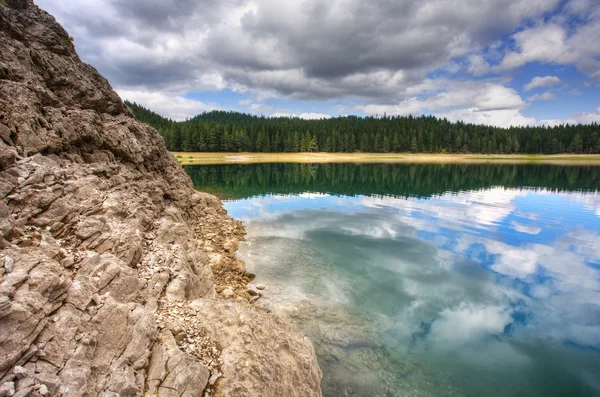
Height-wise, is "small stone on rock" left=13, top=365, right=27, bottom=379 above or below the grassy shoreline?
below

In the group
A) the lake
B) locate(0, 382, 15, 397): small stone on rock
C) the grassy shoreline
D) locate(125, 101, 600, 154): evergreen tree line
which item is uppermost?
locate(125, 101, 600, 154): evergreen tree line

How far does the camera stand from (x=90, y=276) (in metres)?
6.87

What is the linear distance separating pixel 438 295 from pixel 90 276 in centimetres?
1418

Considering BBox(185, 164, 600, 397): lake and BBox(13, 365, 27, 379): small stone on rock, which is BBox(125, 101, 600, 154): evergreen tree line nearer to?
BBox(185, 164, 600, 397): lake

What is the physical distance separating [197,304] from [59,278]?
343 centimetres

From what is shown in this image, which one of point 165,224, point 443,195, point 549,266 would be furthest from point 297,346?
point 443,195

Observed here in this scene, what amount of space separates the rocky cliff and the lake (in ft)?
9.33

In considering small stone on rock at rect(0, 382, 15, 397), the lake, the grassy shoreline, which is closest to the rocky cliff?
small stone on rock at rect(0, 382, 15, 397)

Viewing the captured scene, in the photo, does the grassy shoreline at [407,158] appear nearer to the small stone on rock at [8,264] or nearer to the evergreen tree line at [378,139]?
the evergreen tree line at [378,139]

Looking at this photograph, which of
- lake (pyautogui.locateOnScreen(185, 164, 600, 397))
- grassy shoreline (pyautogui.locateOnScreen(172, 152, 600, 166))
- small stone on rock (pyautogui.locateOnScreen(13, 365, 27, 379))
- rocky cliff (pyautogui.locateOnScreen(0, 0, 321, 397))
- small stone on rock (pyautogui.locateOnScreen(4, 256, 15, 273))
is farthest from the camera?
grassy shoreline (pyautogui.locateOnScreen(172, 152, 600, 166))

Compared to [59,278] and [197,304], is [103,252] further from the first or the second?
[197,304]

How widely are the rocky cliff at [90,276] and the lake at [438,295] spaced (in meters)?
2.84

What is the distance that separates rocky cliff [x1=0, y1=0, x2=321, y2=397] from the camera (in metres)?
5.17

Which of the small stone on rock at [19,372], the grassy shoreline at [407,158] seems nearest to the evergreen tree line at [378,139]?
the grassy shoreline at [407,158]
